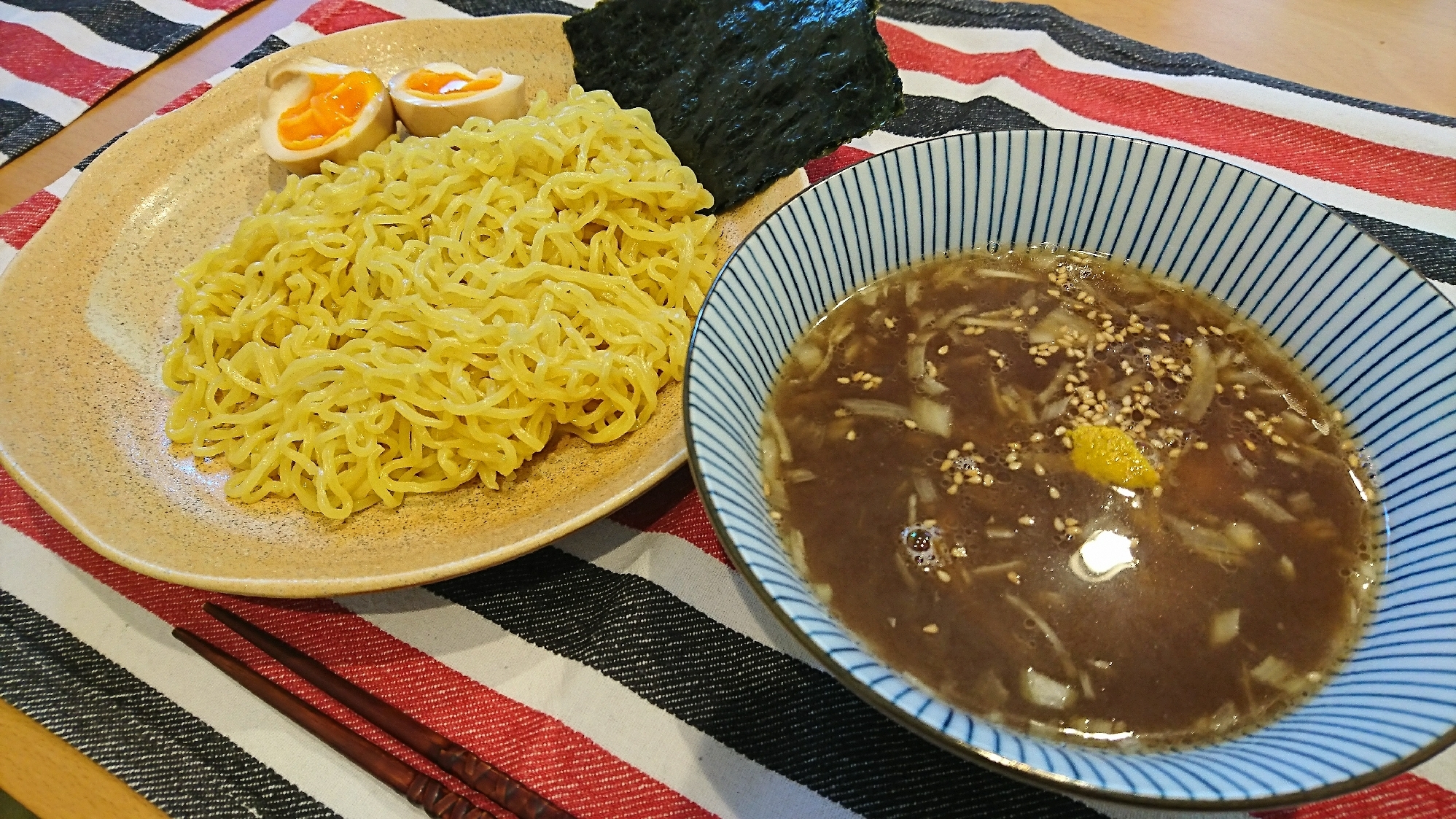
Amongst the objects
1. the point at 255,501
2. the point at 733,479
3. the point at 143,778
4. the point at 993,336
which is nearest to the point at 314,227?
the point at 255,501

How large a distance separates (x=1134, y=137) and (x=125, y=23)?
3282 mm

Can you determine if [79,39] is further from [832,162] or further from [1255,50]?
[1255,50]

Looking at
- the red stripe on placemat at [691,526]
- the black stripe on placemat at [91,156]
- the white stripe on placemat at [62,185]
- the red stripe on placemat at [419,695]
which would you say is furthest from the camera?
the black stripe on placemat at [91,156]

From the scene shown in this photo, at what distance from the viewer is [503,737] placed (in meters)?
1.37

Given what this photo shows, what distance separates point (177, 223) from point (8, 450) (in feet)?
2.58

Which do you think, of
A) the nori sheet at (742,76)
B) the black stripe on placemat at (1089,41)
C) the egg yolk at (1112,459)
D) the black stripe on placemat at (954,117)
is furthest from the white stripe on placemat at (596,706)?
the black stripe on placemat at (1089,41)

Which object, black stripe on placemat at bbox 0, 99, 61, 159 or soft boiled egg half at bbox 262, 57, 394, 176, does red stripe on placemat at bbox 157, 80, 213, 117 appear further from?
soft boiled egg half at bbox 262, 57, 394, 176

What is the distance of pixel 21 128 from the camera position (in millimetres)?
2541

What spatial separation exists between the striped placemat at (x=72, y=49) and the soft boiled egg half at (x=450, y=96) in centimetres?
113

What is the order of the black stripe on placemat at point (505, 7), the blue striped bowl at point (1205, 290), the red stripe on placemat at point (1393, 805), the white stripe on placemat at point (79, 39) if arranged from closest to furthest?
1. the blue striped bowl at point (1205, 290)
2. the red stripe on placemat at point (1393, 805)
3. the white stripe on placemat at point (79, 39)
4. the black stripe on placemat at point (505, 7)

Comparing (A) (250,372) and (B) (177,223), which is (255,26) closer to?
(B) (177,223)

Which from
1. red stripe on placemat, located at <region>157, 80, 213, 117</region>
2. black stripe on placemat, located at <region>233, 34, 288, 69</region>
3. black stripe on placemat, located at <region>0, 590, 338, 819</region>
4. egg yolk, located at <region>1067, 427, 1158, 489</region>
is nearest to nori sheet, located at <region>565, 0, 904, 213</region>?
egg yolk, located at <region>1067, 427, 1158, 489</region>

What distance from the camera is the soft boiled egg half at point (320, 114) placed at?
2186 mm

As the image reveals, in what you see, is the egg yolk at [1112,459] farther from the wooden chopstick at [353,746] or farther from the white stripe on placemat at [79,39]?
the white stripe on placemat at [79,39]
